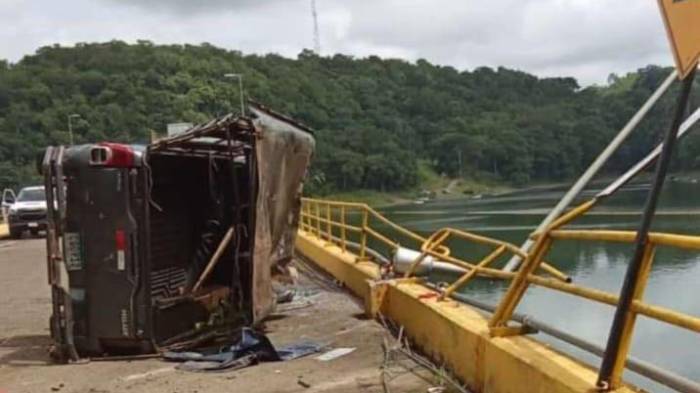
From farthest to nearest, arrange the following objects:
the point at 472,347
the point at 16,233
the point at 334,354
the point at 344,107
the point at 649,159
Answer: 1. the point at 344,107
2. the point at 16,233
3. the point at 334,354
4. the point at 472,347
5. the point at 649,159

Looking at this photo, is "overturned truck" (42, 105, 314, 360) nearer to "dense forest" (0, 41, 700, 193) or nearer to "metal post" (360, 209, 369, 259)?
"metal post" (360, 209, 369, 259)

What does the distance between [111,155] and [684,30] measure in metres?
5.39

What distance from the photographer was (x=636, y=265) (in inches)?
133

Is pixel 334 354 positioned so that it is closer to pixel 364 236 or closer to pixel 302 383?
pixel 302 383

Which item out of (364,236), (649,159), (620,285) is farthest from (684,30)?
(620,285)

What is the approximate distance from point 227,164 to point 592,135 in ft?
178

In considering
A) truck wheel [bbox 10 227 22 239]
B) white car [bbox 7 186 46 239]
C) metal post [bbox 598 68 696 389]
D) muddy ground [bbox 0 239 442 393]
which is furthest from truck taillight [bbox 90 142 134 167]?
truck wheel [bbox 10 227 22 239]

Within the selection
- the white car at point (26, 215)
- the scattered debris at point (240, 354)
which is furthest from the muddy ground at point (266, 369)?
the white car at point (26, 215)

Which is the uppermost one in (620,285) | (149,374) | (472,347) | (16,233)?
(472,347)

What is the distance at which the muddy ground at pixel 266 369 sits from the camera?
6059 millimetres

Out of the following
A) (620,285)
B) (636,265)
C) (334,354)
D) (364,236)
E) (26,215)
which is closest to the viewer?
(636,265)

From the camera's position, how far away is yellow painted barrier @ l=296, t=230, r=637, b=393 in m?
4.31

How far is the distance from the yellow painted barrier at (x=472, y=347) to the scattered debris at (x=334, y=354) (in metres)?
0.60

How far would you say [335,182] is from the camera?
80625 millimetres
